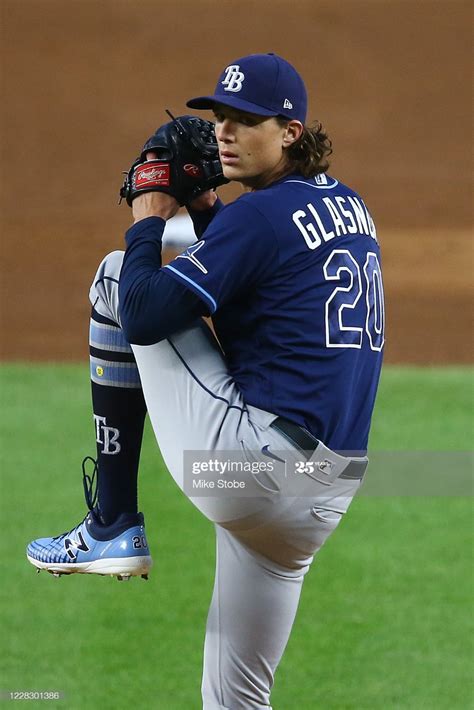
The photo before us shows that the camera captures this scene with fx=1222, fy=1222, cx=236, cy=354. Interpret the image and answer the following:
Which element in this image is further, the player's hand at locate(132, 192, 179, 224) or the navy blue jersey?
the player's hand at locate(132, 192, 179, 224)

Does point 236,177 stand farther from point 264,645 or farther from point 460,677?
point 460,677

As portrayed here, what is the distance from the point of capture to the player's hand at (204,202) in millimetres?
3369

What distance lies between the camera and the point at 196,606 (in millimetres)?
5711

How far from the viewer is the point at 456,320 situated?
12766 mm

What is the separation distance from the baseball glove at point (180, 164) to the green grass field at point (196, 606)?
219 centimetres

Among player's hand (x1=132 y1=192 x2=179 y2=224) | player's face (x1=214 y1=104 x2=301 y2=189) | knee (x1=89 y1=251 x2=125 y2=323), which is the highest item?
player's face (x1=214 y1=104 x2=301 y2=189)

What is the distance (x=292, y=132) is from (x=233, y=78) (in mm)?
201

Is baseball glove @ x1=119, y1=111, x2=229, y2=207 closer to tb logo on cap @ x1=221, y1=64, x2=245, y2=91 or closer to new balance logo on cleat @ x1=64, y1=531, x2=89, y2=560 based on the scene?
tb logo on cap @ x1=221, y1=64, x2=245, y2=91

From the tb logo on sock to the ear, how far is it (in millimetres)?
878

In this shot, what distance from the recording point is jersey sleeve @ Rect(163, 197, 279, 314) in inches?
113

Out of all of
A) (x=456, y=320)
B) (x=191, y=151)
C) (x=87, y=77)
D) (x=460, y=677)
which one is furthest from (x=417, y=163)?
(x=191, y=151)

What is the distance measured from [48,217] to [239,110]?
11754 millimetres

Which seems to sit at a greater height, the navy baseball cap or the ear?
the navy baseball cap

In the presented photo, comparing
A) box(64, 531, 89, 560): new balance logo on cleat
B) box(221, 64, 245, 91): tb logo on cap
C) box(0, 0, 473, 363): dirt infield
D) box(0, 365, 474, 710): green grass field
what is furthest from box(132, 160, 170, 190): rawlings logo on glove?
box(0, 0, 473, 363): dirt infield
